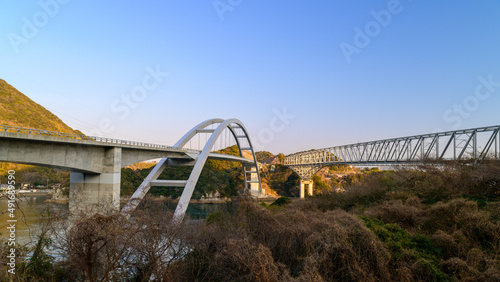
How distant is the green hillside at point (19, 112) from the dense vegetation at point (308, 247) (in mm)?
57158

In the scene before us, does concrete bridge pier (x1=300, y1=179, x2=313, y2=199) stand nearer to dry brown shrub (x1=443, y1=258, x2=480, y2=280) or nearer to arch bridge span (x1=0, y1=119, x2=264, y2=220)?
arch bridge span (x1=0, y1=119, x2=264, y2=220)

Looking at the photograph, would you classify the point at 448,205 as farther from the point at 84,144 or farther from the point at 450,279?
the point at 84,144

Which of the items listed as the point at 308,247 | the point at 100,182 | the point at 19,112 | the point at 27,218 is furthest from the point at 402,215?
the point at 19,112

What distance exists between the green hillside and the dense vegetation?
57158 millimetres

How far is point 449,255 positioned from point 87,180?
19.6m

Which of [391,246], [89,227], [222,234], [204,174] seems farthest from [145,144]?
[204,174]

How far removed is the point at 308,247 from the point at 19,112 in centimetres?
7156

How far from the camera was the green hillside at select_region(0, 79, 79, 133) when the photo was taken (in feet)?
175

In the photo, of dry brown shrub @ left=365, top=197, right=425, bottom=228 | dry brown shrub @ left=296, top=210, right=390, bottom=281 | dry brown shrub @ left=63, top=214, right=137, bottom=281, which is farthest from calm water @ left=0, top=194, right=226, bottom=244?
dry brown shrub @ left=365, top=197, right=425, bottom=228

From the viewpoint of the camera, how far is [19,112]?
57.1 metres

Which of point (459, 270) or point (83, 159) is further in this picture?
point (83, 159)

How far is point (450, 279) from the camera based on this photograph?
7082mm

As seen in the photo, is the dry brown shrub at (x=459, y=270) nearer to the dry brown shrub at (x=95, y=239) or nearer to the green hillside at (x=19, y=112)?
the dry brown shrub at (x=95, y=239)

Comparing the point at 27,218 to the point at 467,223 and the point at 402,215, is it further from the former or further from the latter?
the point at 467,223
